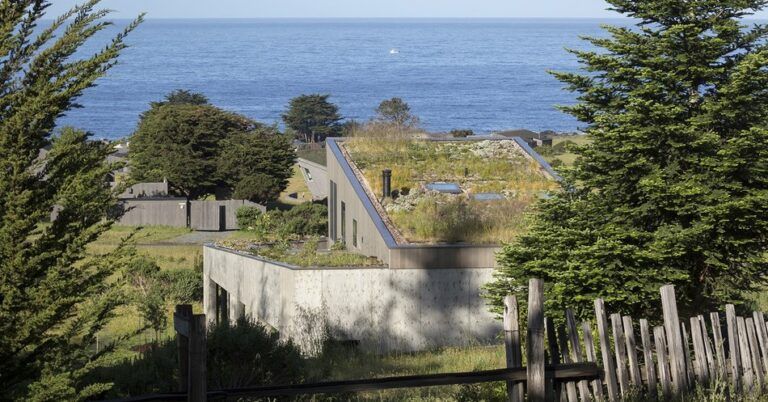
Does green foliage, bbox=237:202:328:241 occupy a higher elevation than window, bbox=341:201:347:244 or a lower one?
lower

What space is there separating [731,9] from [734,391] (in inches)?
334

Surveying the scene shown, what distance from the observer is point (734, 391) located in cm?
1001

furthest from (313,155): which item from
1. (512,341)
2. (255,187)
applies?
(512,341)

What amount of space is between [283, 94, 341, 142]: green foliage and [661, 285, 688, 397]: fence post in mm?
124999

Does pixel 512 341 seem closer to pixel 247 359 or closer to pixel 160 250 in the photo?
pixel 247 359

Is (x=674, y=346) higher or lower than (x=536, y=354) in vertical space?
lower

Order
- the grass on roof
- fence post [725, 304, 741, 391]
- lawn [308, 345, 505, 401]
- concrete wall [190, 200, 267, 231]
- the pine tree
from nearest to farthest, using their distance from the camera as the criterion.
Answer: the pine tree, fence post [725, 304, 741, 391], lawn [308, 345, 505, 401], concrete wall [190, 200, 267, 231], the grass on roof

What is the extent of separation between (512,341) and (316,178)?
232 feet

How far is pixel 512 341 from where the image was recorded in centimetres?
872

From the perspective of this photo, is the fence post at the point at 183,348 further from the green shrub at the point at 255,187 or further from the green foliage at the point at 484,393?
the green shrub at the point at 255,187

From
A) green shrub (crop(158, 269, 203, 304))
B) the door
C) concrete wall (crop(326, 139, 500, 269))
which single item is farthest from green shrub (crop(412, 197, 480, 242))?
the door

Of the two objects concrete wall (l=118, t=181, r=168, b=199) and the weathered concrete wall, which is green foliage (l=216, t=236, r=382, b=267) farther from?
concrete wall (l=118, t=181, r=168, b=199)

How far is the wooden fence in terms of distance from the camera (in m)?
7.71

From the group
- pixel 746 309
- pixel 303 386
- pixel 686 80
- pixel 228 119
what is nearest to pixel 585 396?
pixel 303 386
